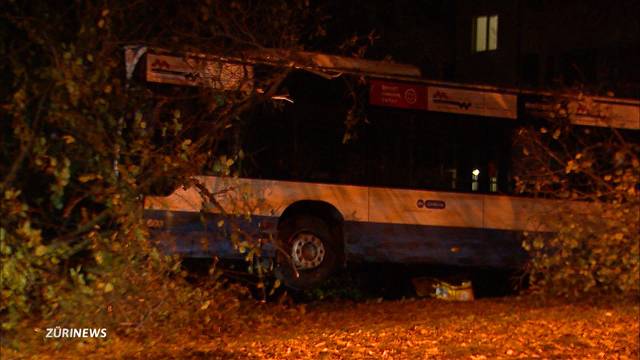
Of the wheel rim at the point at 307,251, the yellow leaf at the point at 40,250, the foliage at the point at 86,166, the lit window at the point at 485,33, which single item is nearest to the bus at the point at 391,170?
the wheel rim at the point at 307,251

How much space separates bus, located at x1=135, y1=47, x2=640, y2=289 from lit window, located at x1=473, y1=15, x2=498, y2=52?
1831 cm

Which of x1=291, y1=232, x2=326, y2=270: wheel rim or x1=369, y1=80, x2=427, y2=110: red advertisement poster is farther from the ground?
x1=369, y1=80, x2=427, y2=110: red advertisement poster

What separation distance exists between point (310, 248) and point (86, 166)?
5.47 meters

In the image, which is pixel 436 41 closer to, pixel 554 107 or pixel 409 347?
pixel 554 107

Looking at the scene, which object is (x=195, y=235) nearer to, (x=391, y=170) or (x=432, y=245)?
(x=391, y=170)

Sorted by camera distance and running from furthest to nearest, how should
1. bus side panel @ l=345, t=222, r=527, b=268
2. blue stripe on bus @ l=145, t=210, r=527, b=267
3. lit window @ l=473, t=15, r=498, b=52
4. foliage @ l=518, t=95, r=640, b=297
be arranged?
1. lit window @ l=473, t=15, r=498, b=52
2. bus side panel @ l=345, t=222, r=527, b=268
3. blue stripe on bus @ l=145, t=210, r=527, b=267
4. foliage @ l=518, t=95, r=640, b=297

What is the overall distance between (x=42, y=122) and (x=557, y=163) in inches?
276

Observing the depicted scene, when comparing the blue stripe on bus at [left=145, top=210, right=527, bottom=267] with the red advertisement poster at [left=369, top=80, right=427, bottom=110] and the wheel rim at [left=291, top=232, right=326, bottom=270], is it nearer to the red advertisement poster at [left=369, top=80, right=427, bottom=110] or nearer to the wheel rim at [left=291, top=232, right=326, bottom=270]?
the wheel rim at [left=291, top=232, right=326, bottom=270]

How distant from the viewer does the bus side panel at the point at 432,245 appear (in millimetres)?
13406

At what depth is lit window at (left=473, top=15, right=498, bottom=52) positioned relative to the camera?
32.6 meters

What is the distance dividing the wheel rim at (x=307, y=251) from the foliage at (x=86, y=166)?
3950mm

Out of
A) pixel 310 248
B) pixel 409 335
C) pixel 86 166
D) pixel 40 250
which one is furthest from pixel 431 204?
pixel 40 250

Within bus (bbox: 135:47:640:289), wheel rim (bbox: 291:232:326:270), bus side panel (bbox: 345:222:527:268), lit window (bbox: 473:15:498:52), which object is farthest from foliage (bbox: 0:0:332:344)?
lit window (bbox: 473:15:498:52)

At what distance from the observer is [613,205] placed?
10992 mm
